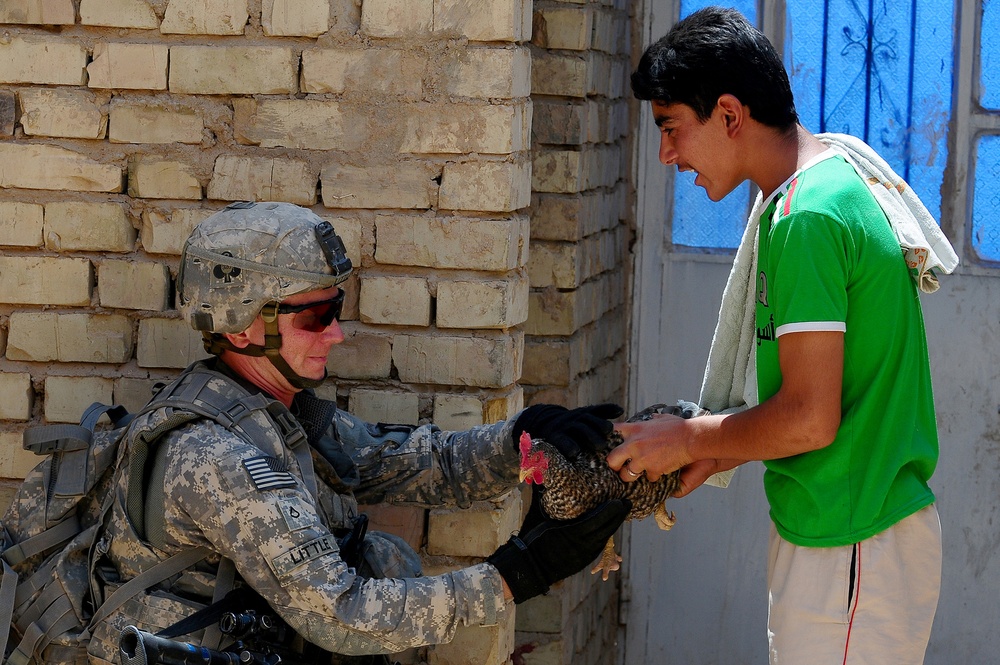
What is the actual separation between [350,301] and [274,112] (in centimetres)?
57

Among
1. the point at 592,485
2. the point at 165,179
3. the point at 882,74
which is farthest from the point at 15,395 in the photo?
the point at 882,74

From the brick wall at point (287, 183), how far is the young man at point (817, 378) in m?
0.66

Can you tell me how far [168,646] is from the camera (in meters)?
2.56

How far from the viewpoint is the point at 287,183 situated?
336cm

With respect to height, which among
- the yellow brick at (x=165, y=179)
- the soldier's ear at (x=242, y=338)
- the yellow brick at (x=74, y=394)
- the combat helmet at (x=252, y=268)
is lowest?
the yellow brick at (x=74, y=394)

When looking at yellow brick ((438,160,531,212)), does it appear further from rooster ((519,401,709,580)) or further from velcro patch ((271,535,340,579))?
velcro patch ((271,535,340,579))

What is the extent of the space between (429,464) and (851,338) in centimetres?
119

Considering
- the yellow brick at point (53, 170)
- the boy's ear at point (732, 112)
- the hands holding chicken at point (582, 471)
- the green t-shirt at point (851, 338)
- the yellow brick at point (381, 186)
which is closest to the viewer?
the green t-shirt at point (851, 338)

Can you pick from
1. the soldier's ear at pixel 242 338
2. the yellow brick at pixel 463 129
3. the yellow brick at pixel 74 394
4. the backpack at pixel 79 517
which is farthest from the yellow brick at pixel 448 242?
the yellow brick at pixel 74 394

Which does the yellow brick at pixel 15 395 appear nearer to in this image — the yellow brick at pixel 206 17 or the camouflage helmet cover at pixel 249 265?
the camouflage helmet cover at pixel 249 265

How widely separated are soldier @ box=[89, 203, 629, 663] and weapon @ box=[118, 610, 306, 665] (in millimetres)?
64

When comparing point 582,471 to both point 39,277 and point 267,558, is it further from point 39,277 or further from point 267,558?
point 39,277

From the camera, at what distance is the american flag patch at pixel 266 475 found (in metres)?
2.64

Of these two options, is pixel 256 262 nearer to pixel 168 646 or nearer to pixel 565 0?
pixel 168 646
